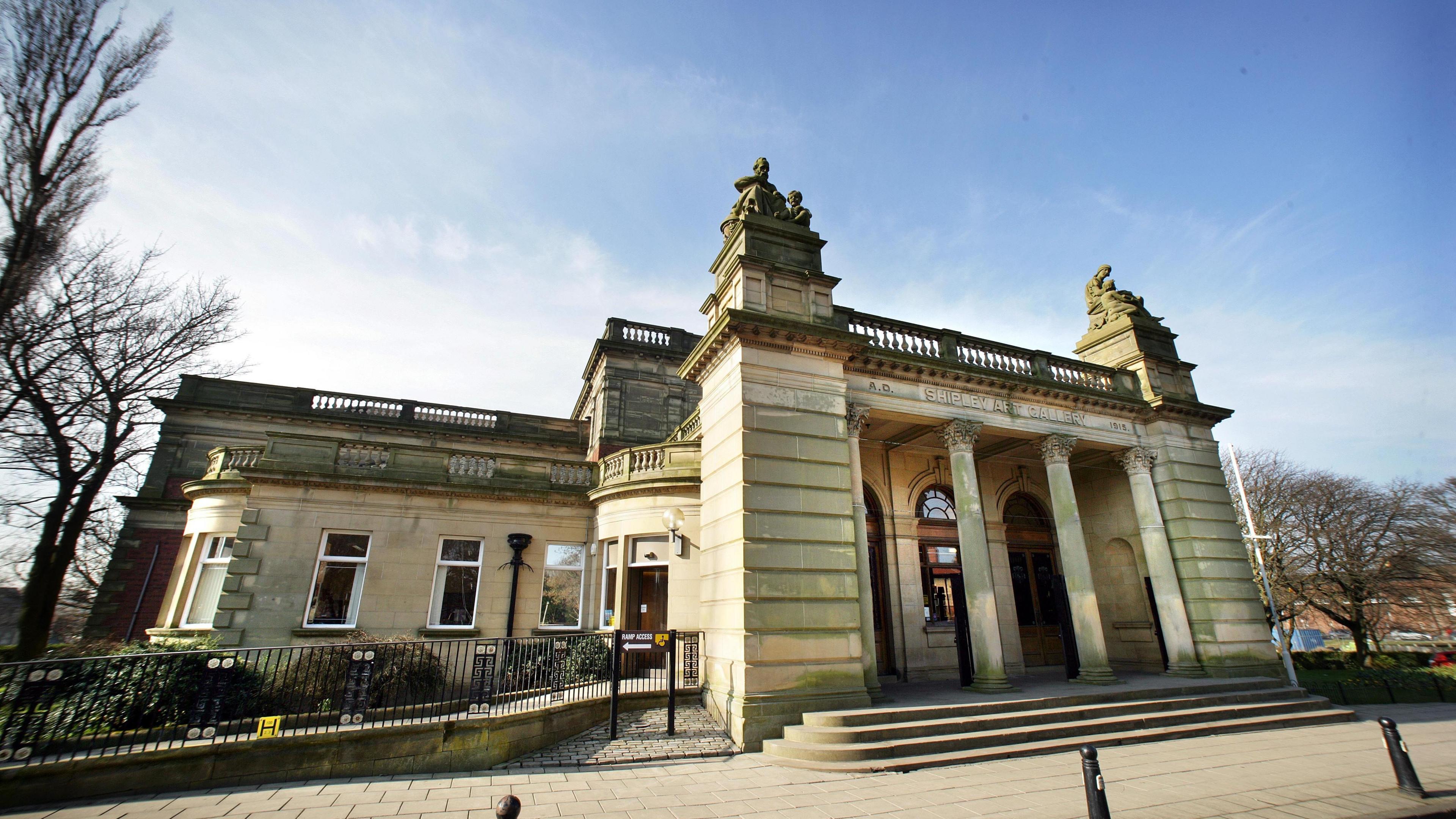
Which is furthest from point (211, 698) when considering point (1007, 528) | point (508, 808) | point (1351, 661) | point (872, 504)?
point (1351, 661)

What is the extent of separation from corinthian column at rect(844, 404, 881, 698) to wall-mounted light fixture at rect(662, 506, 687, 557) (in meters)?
4.18

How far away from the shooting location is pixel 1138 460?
15.4 meters

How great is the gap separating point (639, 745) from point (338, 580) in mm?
9852

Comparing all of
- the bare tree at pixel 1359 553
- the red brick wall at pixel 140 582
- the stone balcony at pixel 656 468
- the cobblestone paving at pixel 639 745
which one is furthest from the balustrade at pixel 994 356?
the red brick wall at pixel 140 582

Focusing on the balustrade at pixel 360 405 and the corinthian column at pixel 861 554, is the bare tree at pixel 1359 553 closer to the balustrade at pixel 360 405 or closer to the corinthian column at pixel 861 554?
the corinthian column at pixel 861 554

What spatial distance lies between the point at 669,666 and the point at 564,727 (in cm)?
185

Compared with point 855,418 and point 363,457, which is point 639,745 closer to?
point 855,418

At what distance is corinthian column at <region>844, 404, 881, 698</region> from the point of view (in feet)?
34.0

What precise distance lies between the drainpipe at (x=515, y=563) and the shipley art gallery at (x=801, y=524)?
0.09 metres

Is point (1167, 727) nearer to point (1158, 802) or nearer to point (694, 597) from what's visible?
point (1158, 802)

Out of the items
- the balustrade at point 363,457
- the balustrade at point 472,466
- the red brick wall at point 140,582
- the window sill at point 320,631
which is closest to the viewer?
the window sill at point 320,631

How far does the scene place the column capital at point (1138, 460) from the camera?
15367 millimetres

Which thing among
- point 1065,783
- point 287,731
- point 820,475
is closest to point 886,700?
point 1065,783

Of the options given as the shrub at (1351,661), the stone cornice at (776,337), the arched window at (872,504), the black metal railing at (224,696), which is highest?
the stone cornice at (776,337)
